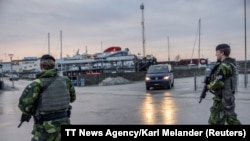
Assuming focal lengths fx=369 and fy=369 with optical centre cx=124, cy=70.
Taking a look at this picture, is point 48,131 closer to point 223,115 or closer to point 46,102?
point 46,102

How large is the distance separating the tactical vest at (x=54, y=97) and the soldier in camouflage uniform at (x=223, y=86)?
8.54 ft

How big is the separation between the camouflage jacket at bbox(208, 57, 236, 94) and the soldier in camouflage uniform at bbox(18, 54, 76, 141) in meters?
2.63

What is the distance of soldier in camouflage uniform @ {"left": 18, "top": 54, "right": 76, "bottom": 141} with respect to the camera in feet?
17.1

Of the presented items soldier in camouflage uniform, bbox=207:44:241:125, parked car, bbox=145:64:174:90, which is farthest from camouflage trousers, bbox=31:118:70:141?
parked car, bbox=145:64:174:90

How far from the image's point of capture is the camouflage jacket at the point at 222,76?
6.34 m

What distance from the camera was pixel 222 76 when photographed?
6332 mm

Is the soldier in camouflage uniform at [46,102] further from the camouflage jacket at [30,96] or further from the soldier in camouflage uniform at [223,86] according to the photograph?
the soldier in camouflage uniform at [223,86]

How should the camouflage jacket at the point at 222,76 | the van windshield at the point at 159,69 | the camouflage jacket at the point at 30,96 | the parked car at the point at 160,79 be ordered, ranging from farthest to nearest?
the van windshield at the point at 159,69 → the parked car at the point at 160,79 → the camouflage jacket at the point at 222,76 → the camouflage jacket at the point at 30,96

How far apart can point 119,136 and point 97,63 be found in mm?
77162

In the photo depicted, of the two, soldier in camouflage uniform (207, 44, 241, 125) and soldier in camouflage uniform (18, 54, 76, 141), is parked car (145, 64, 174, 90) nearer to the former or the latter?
soldier in camouflage uniform (207, 44, 241, 125)

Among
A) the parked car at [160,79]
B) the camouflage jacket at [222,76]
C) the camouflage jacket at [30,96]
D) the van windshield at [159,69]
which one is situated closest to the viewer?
the camouflage jacket at [30,96]

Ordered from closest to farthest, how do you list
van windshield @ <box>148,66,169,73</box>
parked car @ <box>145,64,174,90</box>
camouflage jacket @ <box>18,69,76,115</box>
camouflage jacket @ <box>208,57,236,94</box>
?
camouflage jacket @ <box>18,69,76,115</box> → camouflage jacket @ <box>208,57,236,94</box> → parked car @ <box>145,64,174,90</box> → van windshield @ <box>148,66,169,73</box>

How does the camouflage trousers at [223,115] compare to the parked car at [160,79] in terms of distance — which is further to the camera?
the parked car at [160,79]

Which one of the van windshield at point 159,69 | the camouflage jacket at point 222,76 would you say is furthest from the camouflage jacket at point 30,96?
the van windshield at point 159,69
